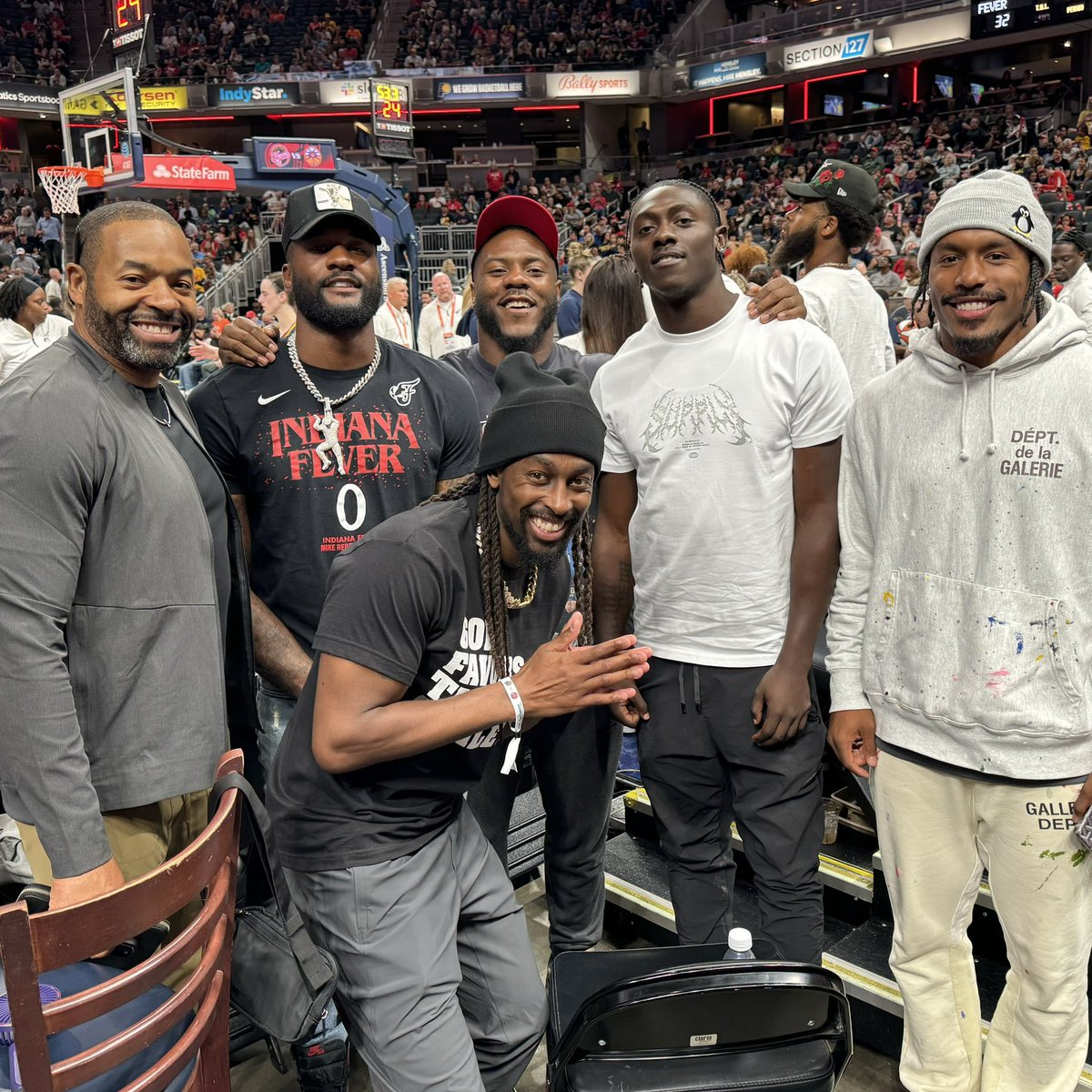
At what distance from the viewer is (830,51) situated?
26266 millimetres

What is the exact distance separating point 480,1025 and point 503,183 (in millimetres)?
28080

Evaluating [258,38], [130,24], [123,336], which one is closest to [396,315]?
[123,336]

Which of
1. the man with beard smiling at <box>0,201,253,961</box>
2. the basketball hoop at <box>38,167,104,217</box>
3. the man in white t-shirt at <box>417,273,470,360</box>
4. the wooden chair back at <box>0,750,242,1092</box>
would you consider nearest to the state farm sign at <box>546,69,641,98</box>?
the basketball hoop at <box>38,167,104,217</box>

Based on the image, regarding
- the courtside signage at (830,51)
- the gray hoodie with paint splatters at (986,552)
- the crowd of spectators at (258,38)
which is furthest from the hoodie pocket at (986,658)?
the crowd of spectators at (258,38)

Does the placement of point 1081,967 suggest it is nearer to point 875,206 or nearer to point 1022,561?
point 1022,561

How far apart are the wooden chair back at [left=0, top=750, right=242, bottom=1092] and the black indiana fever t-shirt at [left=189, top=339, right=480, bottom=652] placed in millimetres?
904

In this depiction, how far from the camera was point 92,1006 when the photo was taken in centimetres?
134

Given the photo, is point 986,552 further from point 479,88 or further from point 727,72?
point 479,88

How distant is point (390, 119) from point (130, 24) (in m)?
5.77

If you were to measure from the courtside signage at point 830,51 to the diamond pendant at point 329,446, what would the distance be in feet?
89.8

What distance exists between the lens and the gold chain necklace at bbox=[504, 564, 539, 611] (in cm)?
205

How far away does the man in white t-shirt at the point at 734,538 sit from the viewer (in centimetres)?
220

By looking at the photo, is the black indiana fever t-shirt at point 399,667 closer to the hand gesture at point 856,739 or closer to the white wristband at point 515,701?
the white wristband at point 515,701

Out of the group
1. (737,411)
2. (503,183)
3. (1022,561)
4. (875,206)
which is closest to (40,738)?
(737,411)
